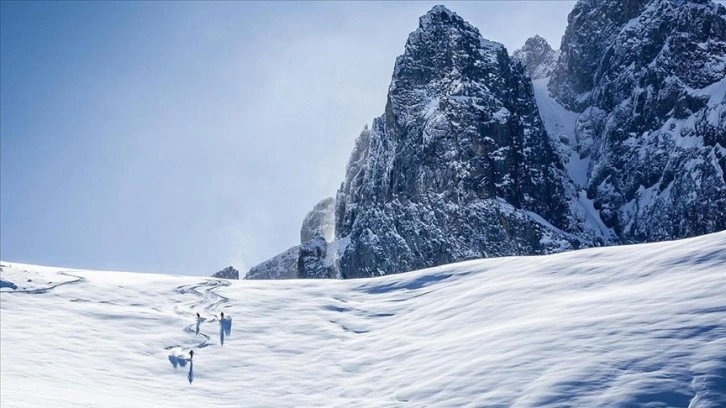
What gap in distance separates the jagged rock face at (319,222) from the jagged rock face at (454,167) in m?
48.4

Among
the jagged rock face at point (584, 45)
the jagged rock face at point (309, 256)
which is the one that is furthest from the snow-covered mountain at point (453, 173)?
the jagged rock face at point (584, 45)

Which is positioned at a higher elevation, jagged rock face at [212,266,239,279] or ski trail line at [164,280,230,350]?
jagged rock face at [212,266,239,279]

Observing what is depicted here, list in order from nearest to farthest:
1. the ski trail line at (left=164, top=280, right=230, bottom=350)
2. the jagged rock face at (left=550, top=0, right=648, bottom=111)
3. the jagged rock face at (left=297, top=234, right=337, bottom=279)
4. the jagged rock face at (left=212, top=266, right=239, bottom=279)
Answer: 1. the ski trail line at (left=164, top=280, right=230, bottom=350)
2. the jagged rock face at (left=297, top=234, right=337, bottom=279)
3. the jagged rock face at (left=550, top=0, right=648, bottom=111)
4. the jagged rock face at (left=212, top=266, right=239, bottom=279)

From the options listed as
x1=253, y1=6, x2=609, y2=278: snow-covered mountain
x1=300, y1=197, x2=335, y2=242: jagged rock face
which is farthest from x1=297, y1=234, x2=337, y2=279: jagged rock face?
x1=300, y1=197, x2=335, y2=242: jagged rock face

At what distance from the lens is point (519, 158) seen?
117875mm

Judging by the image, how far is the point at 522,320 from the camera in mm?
20703

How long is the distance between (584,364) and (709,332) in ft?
8.17

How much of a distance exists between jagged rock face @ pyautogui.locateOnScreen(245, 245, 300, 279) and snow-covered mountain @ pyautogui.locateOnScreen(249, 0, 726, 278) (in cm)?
2954

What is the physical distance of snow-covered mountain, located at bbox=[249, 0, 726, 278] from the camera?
108125 millimetres

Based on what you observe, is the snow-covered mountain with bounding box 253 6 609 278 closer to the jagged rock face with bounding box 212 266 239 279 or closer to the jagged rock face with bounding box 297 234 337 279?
the jagged rock face with bounding box 297 234 337 279

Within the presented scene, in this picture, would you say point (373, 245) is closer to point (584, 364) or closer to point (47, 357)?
point (47, 357)

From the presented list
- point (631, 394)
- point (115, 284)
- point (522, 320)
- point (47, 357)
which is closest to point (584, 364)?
point (631, 394)

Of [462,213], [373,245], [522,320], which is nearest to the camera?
[522,320]

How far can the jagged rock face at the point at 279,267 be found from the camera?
548ft
